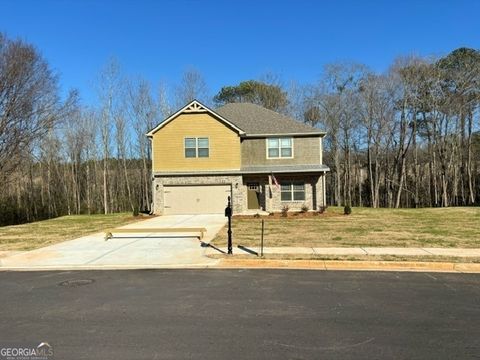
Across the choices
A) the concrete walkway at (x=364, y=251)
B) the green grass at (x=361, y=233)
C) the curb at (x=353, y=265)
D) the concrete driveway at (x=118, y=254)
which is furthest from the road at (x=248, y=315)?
the green grass at (x=361, y=233)

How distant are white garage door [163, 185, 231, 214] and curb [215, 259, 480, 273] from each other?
16954mm

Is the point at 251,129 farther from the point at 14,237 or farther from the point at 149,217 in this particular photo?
the point at 14,237

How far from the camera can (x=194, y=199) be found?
92.1 ft

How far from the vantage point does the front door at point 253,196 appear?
2850cm

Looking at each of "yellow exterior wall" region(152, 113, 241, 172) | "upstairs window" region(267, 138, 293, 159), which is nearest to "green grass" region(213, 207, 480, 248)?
"upstairs window" region(267, 138, 293, 159)

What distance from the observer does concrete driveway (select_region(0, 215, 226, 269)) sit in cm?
1114

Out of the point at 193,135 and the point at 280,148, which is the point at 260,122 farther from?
the point at 193,135

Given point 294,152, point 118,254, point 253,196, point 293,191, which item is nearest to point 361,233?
point 118,254

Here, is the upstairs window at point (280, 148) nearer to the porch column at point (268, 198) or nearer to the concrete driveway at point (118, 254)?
the porch column at point (268, 198)

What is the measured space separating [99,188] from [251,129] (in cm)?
2332

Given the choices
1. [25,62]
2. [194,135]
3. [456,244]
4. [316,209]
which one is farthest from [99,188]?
[456,244]

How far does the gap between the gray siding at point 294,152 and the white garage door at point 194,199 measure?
294 cm

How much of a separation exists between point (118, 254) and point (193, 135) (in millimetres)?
16269

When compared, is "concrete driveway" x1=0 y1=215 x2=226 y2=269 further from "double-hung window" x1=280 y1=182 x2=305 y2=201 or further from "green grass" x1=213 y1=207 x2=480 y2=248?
"double-hung window" x1=280 y1=182 x2=305 y2=201
